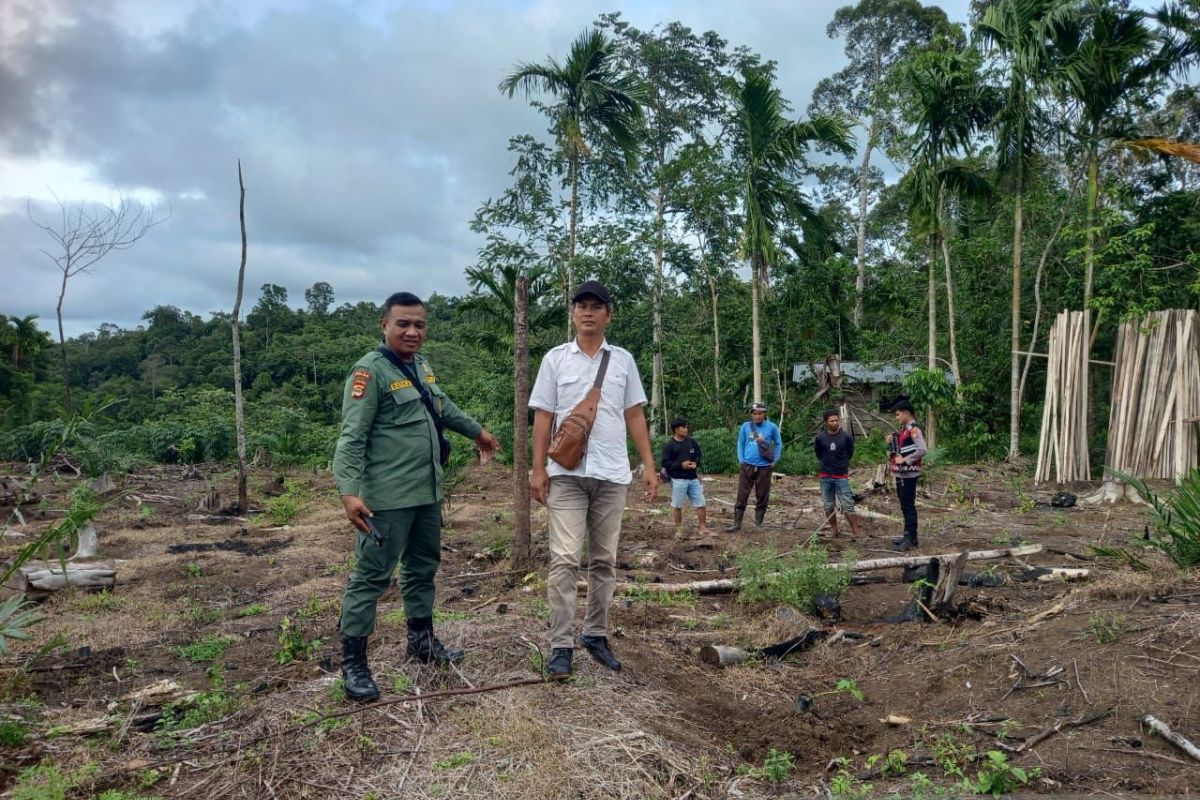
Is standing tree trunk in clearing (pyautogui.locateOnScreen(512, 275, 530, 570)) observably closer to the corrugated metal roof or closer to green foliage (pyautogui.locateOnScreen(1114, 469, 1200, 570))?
green foliage (pyautogui.locateOnScreen(1114, 469, 1200, 570))

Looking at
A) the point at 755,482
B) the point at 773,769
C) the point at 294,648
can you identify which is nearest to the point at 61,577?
the point at 294,648

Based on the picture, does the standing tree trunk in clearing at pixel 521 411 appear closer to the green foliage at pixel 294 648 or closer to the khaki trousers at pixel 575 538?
the green foliage at pixel 294 648

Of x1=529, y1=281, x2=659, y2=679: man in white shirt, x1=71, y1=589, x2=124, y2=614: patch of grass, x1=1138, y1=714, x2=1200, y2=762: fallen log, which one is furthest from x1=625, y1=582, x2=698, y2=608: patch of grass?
x1=71, y1=589, x2=124, y2=614: patch of grass

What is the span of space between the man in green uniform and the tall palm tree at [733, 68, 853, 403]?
13.0 metres

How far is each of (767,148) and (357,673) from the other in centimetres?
1436

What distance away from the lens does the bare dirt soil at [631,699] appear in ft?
10.5

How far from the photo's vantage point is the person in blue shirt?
9.80m

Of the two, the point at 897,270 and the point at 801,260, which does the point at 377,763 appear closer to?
the point at 801,260

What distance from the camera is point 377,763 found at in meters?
3.25

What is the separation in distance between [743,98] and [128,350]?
136 ft

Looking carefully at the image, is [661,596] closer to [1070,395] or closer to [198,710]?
[198,710]

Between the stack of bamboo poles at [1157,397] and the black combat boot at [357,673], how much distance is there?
11.5m

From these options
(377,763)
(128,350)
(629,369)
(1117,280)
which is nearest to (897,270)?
(1117,280)

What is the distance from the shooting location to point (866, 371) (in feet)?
68.4
